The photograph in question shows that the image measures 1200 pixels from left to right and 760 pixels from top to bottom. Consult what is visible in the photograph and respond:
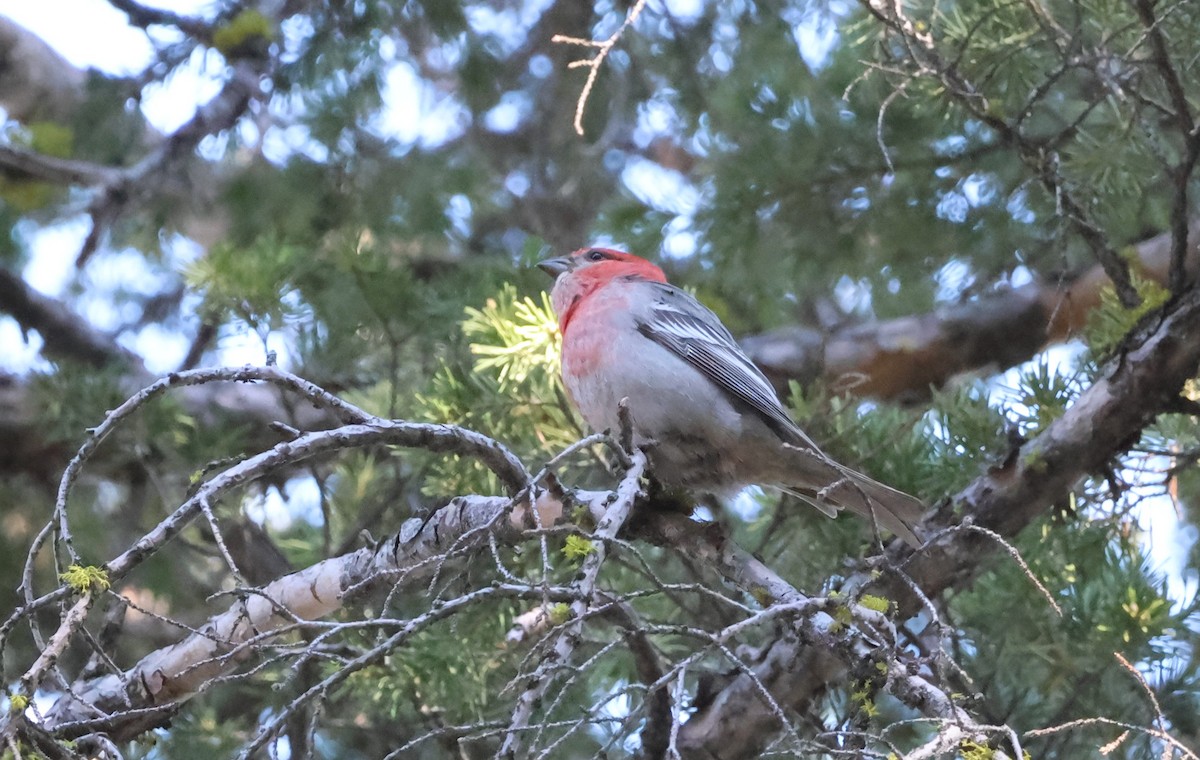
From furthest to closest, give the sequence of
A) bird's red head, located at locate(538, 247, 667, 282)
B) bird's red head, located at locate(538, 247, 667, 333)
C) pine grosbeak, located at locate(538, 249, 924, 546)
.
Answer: bird's red head, located at locate(538, 247, 667, 282) → bird's red head, located at locate(538, 247, 667, 333) → pine grosbeak, located at locate(538, 249, 924, 546)

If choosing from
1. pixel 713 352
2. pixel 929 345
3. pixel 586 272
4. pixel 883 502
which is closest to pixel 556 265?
pixel 586 272

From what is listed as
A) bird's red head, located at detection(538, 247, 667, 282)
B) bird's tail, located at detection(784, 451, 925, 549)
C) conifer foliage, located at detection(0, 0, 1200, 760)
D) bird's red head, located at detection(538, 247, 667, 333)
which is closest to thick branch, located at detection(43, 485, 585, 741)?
conifer foliage, located at detection(0, 0, 1200, 760)

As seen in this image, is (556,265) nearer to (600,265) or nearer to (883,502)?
(600,265)

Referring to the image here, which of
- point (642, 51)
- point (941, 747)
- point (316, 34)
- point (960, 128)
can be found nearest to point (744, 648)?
point (941, 747)

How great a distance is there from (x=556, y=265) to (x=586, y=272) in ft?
0.52

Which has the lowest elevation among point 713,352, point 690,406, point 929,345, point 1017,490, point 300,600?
point 300,600

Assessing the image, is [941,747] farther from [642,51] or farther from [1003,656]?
[642,51]

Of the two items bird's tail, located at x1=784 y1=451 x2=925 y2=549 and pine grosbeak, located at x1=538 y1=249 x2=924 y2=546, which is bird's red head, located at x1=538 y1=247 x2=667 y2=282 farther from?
bird's tail, located at x1=784 y1=451 x2=925 y2=549

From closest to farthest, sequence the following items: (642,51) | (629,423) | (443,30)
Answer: (629,423) < (443,30) < (642,51)

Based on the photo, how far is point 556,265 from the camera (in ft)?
14.5

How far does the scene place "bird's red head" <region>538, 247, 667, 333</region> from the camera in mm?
4146

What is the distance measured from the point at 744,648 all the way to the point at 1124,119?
1.89 metres

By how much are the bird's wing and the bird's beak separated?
0.50 metres

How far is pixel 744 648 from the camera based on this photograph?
10.7 feet
